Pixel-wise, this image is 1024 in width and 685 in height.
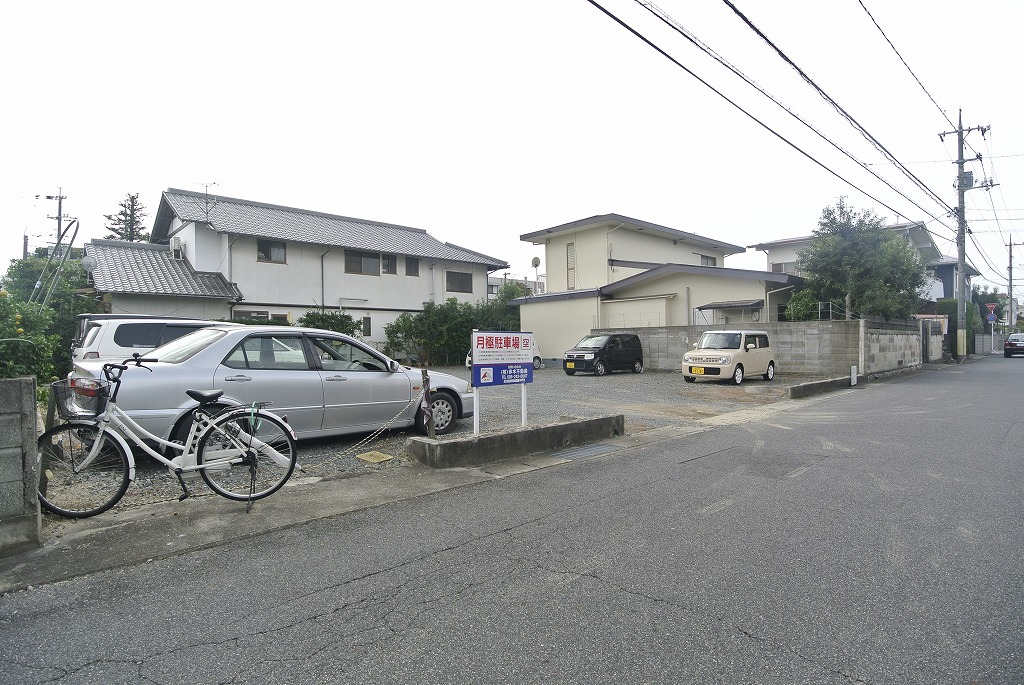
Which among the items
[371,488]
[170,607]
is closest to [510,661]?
[170,607]

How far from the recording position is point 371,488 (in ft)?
18.2

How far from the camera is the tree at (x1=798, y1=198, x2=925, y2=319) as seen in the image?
66.9ft

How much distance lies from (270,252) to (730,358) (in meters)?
17.9

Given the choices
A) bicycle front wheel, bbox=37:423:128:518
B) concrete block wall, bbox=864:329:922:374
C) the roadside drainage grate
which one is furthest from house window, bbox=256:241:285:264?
concrete block wall, bbox=864:329:922:374

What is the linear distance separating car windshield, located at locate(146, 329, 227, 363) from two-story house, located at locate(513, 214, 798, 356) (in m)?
20.1

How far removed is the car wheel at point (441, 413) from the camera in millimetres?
7943

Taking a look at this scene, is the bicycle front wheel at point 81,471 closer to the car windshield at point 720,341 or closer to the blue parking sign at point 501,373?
the blue parking sign at point 501,373

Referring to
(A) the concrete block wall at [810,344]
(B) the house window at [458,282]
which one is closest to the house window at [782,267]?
(A) the concrete block wall at [810,344]

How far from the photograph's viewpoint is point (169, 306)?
21297 millimetres

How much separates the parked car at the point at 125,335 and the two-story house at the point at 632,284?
62.1 ft

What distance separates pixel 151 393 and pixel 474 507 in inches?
131

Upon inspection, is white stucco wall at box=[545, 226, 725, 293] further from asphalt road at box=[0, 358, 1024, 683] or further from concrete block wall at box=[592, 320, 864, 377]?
asphalt road at box=[0, 358, 1024, 683]

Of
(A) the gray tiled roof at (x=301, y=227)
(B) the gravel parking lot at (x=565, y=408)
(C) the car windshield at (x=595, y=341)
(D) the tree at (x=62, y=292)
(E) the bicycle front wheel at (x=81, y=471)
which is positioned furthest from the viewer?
(A) the gray tiled roof at (x=301, y=227)

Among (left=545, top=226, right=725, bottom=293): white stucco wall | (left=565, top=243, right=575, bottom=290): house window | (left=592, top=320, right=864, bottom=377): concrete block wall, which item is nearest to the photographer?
(left=592, top=320, right=864, bottom=377): concrete block wall
